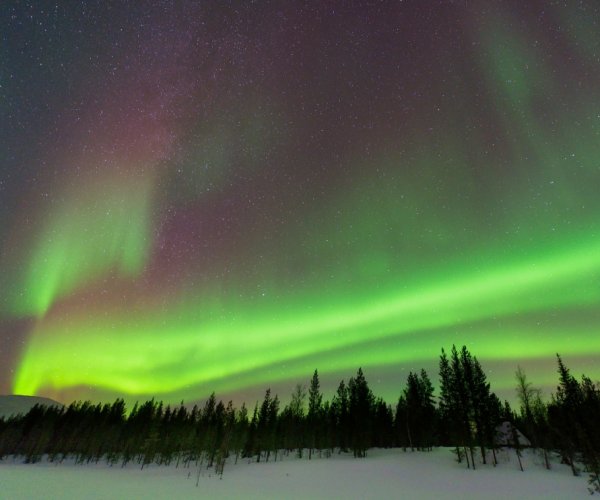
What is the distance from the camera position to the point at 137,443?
281 ft

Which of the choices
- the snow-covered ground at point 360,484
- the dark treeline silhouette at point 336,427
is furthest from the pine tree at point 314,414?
the snow-covered ground at point 360,484

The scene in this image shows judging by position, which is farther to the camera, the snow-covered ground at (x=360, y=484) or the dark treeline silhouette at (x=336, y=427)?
the dark treeline silhouette at (x=336, y=427)

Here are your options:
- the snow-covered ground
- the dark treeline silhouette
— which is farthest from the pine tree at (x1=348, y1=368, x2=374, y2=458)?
the snow-covered ground

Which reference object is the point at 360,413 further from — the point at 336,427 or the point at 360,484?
the point at 360,484

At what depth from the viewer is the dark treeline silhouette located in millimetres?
57938

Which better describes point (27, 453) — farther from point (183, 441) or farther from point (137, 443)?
point (183, 441)

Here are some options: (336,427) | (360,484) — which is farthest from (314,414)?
(360,484)

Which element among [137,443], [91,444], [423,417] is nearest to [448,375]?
[423,417]

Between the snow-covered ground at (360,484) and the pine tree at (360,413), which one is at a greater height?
the pine tree at (360,413)

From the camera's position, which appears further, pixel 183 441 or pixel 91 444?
pixel 91 444

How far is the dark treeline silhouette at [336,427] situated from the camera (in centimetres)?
5794

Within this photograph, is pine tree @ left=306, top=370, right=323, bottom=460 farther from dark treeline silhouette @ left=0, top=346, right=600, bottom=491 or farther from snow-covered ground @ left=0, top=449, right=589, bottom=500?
snow-covered ground @ left=0, top=449, right=589, bottom=500

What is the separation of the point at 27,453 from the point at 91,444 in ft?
59.0

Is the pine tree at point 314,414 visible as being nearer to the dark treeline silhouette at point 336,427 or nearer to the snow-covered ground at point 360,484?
the dark treeline silhouette at point 336,427
